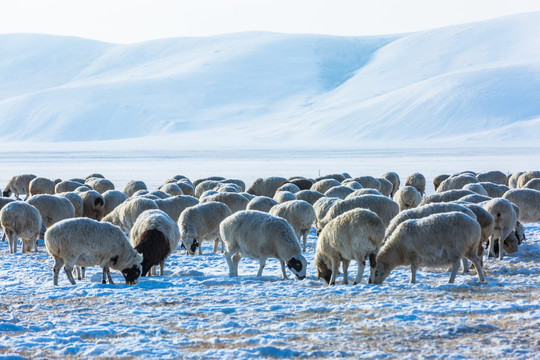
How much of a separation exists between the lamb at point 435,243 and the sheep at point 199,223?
492 cm

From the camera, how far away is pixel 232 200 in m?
16.9

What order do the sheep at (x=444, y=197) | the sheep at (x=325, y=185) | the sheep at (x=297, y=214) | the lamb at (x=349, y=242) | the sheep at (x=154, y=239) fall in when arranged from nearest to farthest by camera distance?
the lamb at (x=349, y=242)
the sheep at (x=154, y=239)
the sheep at (x=297, y=214)
the sheep at (x=444, y=197)
the sheep at (x=325, y=185)

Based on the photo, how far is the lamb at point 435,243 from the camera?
9977mm

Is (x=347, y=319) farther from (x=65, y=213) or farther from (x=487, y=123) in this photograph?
(x=487, y=123)

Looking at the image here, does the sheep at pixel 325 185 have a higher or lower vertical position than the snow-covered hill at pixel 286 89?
lower

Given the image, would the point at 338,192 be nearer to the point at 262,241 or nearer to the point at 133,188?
the point at 133,188

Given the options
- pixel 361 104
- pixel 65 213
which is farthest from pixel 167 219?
pixel 361 104

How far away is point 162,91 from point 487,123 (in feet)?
249

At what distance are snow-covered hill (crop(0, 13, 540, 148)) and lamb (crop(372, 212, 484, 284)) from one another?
84427 mm

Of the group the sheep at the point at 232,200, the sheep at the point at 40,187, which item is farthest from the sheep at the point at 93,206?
the sheep at the point at 40,187

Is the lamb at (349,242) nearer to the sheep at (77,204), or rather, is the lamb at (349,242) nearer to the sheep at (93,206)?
the sheep at (77,204)

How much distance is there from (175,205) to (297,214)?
3358 millimetres

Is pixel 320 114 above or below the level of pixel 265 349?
above

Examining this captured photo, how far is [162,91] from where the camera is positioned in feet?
504
